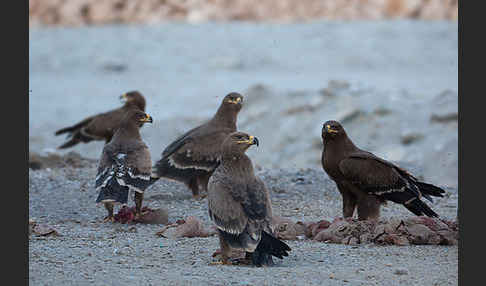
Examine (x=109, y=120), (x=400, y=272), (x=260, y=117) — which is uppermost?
(x=260, y=117)

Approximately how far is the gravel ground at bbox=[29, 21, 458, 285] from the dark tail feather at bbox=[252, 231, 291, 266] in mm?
98

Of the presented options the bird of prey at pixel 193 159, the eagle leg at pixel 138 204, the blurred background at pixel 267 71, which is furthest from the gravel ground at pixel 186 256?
the blurred background at pixel 267 71

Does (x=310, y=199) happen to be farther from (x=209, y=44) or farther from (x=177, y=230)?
(x=209, y=44)

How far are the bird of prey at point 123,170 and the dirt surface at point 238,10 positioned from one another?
25.1 meters

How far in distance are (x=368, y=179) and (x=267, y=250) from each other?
6.30ft

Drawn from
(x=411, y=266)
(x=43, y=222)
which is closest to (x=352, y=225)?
(x=411, y=266)

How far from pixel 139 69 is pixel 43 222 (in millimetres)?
17321

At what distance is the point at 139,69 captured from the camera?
83.6 feet

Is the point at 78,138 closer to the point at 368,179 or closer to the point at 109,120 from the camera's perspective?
the point at 109,120

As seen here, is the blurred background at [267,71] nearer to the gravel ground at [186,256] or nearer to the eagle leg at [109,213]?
the gravel ground at [186,256]

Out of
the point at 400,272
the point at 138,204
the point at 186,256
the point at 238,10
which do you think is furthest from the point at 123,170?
the point at 238,10

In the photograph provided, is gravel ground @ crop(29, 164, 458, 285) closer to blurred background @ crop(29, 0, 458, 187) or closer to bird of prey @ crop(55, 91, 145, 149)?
bird of prey @ crop(55, 91, 145, 149)

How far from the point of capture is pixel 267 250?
20.2ft

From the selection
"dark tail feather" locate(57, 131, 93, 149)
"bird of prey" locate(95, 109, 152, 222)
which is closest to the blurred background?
"dark tail feather" locate(57, 131, 93, 149)
